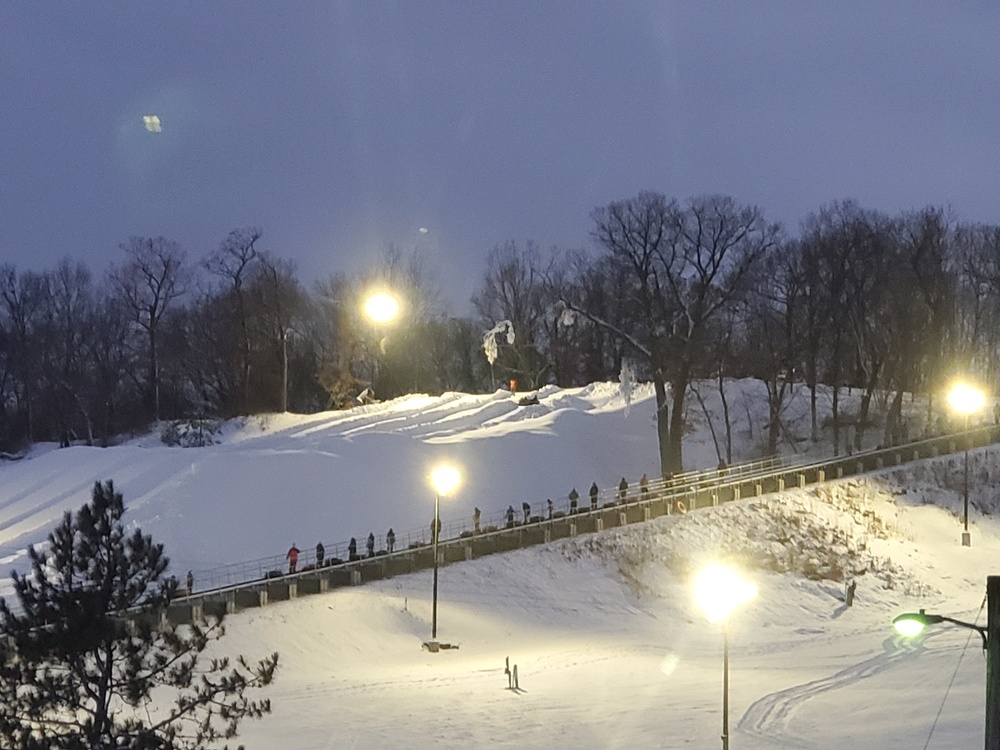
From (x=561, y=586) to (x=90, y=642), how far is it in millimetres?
20614

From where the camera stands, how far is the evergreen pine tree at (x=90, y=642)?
11.1m

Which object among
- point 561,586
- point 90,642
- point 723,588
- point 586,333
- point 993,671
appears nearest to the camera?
point 993,671

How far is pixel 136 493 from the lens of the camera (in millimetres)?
33031

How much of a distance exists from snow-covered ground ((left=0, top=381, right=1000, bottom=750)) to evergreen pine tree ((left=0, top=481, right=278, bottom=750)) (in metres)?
4.93

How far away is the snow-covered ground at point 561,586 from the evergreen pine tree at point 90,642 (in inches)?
194

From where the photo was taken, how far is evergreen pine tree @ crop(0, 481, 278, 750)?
1112cm

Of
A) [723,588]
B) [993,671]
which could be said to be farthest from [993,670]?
[723,588]

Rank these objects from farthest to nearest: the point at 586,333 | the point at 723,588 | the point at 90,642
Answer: the point at 586,333 < the point at 723,588 < the point at 90,642

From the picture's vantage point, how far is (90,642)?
36.8 ft

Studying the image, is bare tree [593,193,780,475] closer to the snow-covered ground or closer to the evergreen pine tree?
the snow-covered ground

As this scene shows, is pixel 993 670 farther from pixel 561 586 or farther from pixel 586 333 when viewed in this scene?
pixel 586 333

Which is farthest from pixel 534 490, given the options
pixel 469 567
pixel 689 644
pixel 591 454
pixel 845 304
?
pixel 845 304

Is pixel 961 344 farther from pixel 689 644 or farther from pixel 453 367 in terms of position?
pixel 689 644

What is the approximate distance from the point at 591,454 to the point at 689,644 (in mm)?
18520
